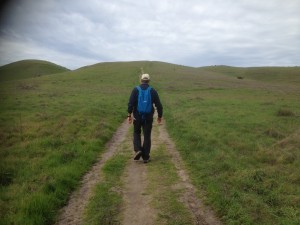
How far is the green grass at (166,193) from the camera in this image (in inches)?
293

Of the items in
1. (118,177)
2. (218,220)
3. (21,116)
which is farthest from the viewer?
(21,116)

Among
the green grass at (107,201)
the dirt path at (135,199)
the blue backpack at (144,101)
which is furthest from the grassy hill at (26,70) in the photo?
the green grass at (107,201)

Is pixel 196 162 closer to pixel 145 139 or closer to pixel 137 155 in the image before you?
pixel 145 139

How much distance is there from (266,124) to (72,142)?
11.4 meters

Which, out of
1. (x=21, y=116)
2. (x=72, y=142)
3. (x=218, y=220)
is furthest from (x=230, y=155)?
(x=21, y=116)

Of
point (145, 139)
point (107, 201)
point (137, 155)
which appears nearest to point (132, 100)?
point (145, 139)

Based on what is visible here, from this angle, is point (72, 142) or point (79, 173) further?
point (72, 142)

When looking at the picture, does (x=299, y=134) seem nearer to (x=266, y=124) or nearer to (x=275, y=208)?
(x=266, y=124)

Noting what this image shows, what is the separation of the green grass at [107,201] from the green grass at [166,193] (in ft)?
2.98

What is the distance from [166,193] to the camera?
893 centimetres

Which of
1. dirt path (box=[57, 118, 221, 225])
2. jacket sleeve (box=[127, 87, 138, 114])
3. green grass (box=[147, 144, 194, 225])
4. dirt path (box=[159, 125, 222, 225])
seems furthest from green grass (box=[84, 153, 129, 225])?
jacket sleeve (box=[127, 87, 138, 114])

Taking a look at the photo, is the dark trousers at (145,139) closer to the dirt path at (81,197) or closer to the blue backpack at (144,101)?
the blue backpack at (144,101)

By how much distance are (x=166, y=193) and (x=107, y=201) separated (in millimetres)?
1588

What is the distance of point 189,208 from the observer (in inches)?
314
